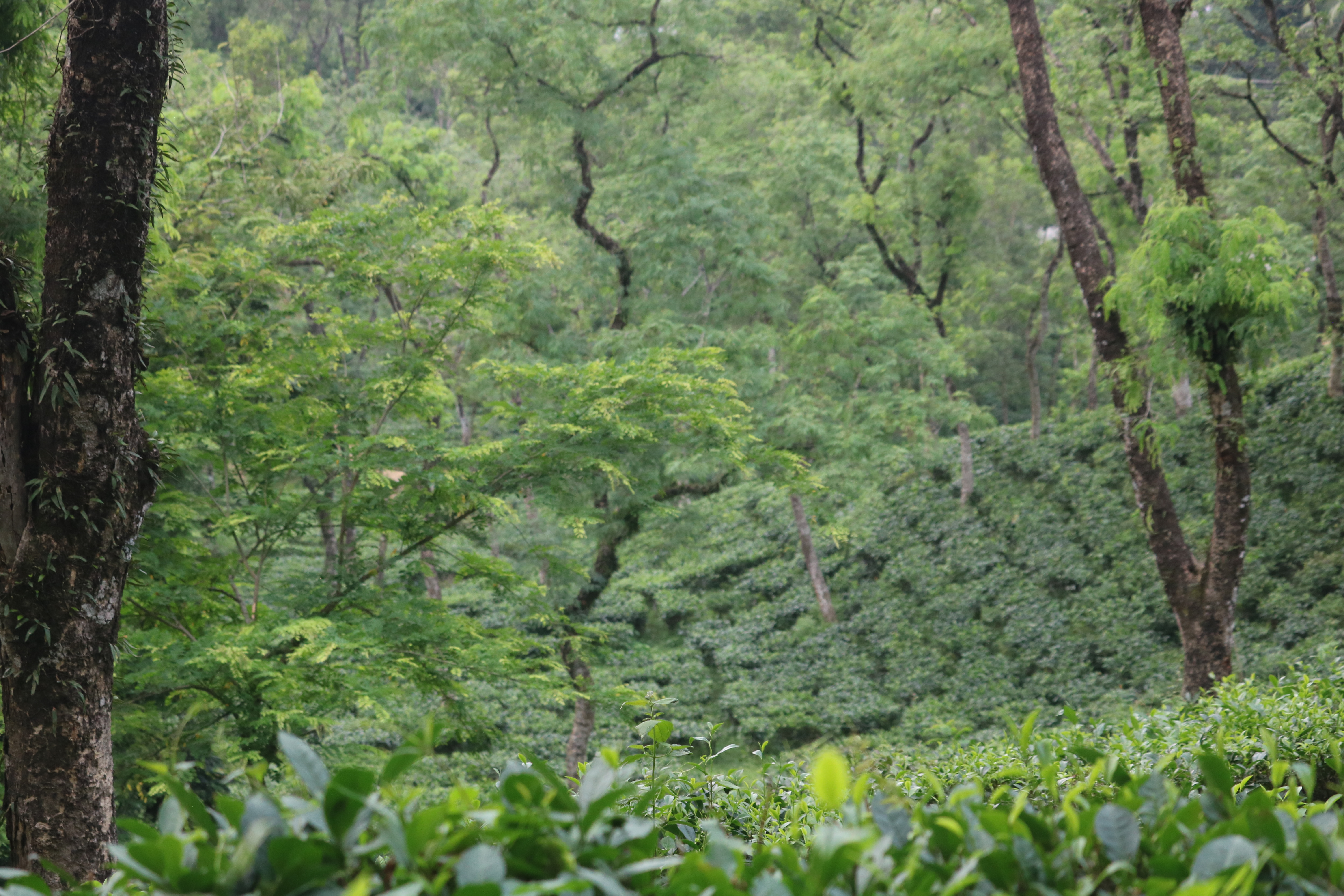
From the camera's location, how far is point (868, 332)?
11375 mm

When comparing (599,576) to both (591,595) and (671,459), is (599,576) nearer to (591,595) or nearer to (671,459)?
(591,595)

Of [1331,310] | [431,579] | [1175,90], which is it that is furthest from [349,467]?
[1331,310]

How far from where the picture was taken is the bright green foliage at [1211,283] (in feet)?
17.1

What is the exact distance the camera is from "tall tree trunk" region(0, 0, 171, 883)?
3.00 meters

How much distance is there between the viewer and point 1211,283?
5266mm

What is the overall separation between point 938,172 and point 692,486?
7212mm

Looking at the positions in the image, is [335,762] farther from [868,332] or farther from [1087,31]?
[1087,31]

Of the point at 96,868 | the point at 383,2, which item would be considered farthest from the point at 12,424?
the point at 383,2

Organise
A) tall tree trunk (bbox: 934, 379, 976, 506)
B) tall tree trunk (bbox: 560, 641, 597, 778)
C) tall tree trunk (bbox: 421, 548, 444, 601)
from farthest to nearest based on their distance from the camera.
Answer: tall tree trunk (bbox: 934, 379, 976, 506), tall tree trunk (bbox: 560, 641, 597, 778), tall tree trunk (bbox: 421, 548, 444, 601)

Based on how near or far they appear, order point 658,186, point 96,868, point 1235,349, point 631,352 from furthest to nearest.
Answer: point 658,186, point 631,352, point 1235,349, point 96,868

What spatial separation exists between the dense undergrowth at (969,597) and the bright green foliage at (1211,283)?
406 centimetres

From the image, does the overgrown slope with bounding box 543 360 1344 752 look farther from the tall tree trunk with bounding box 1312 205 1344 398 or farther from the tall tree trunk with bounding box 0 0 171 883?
the tall tree trunk with bounding box 0 0 171 883

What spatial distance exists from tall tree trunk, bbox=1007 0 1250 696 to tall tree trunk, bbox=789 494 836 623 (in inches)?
314

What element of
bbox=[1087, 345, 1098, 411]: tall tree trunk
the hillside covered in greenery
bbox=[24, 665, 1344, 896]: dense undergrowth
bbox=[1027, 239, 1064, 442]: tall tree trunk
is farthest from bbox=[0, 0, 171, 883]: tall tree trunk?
bbox=[1087, 345, 1098, 411]: tall tree trunk
